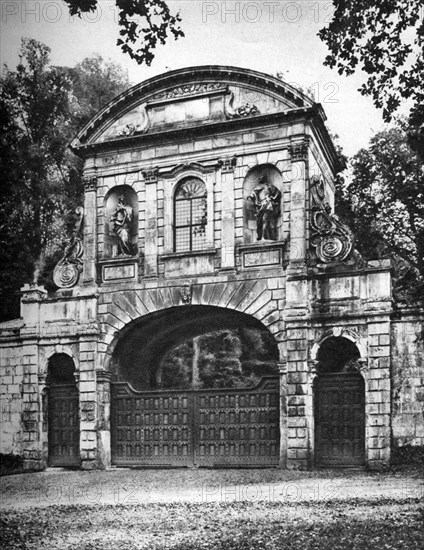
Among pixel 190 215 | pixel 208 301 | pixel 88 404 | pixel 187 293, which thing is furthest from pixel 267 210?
pixel 88 404

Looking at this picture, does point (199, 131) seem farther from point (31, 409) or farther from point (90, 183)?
point (31, 409)

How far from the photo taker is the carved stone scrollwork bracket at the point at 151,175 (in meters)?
19.8

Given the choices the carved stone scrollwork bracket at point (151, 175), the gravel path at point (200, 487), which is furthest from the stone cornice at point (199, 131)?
the gravel path at point (200, 487)

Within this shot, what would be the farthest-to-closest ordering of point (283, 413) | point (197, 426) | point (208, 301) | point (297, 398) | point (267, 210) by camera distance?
point (197, 426), point (208, 301), point (267, 210), point (283, 413), point (297, 398)

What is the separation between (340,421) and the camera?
1744cm

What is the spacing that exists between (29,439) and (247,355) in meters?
13.3

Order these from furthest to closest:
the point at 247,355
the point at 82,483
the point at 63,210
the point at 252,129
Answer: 1. the point at 247,355
2. the point at 63,210
3. the point at 252,129
4. the point at 82,483

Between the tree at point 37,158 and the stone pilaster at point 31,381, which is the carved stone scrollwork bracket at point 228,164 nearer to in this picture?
the tree at point 37,158

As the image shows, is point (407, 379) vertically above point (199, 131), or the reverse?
point (199, 131)

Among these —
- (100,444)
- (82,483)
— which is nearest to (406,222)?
(100,444)

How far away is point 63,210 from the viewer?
967 inches

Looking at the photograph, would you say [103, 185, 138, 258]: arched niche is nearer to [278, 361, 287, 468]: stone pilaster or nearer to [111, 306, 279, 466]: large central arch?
[111, 306, 279, 466]: large central arch

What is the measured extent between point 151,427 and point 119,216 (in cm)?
537

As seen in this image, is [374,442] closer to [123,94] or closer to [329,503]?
[329,503]
